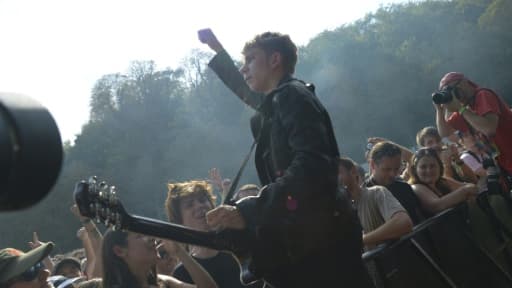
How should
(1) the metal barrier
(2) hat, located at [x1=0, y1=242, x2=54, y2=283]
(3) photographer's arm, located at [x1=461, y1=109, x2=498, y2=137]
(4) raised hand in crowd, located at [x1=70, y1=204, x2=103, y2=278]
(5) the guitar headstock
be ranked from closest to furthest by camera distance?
(5) the guitar headstock, (2) hat, located at [x1=0, y1=242, x2=54, y2=283], (1) the metal barrier, (3) photographer's arm, located at [x1=461, y1=109, x2=498, y2=137], (4) raised hand in crowd, located at [x1=70, y1=204, x2=103, y2=278]

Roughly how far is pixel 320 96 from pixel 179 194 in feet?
117

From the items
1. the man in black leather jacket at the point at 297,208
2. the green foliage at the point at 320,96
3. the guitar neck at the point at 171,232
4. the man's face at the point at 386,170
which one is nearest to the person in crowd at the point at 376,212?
the man's face at the point at 386,170

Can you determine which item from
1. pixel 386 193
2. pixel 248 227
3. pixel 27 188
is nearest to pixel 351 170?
pixel 386 193

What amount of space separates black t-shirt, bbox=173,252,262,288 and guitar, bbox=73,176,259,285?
1774 millimetres

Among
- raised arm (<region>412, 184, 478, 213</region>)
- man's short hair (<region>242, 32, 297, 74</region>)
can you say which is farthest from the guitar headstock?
raised arm (<region>412, 184, 478, 213</region>)

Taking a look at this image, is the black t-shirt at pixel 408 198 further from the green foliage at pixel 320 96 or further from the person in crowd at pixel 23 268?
the green foliage at pixel 320 96

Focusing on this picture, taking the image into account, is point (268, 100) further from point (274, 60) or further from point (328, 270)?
point (328, 270)

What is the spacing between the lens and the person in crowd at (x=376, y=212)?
382cm

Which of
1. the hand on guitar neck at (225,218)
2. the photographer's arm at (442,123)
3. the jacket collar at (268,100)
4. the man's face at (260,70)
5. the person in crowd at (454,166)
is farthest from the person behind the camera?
the person in crowd at (454,166)

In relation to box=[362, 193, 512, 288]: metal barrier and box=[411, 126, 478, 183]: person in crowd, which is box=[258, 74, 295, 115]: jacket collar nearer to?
box=[362, 193, 512, 288]: metal barrier

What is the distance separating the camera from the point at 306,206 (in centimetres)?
230

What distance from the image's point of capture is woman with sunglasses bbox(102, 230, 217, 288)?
3808mm

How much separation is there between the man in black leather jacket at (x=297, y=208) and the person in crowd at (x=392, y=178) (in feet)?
8.02

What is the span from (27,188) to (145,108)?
1568 inches
